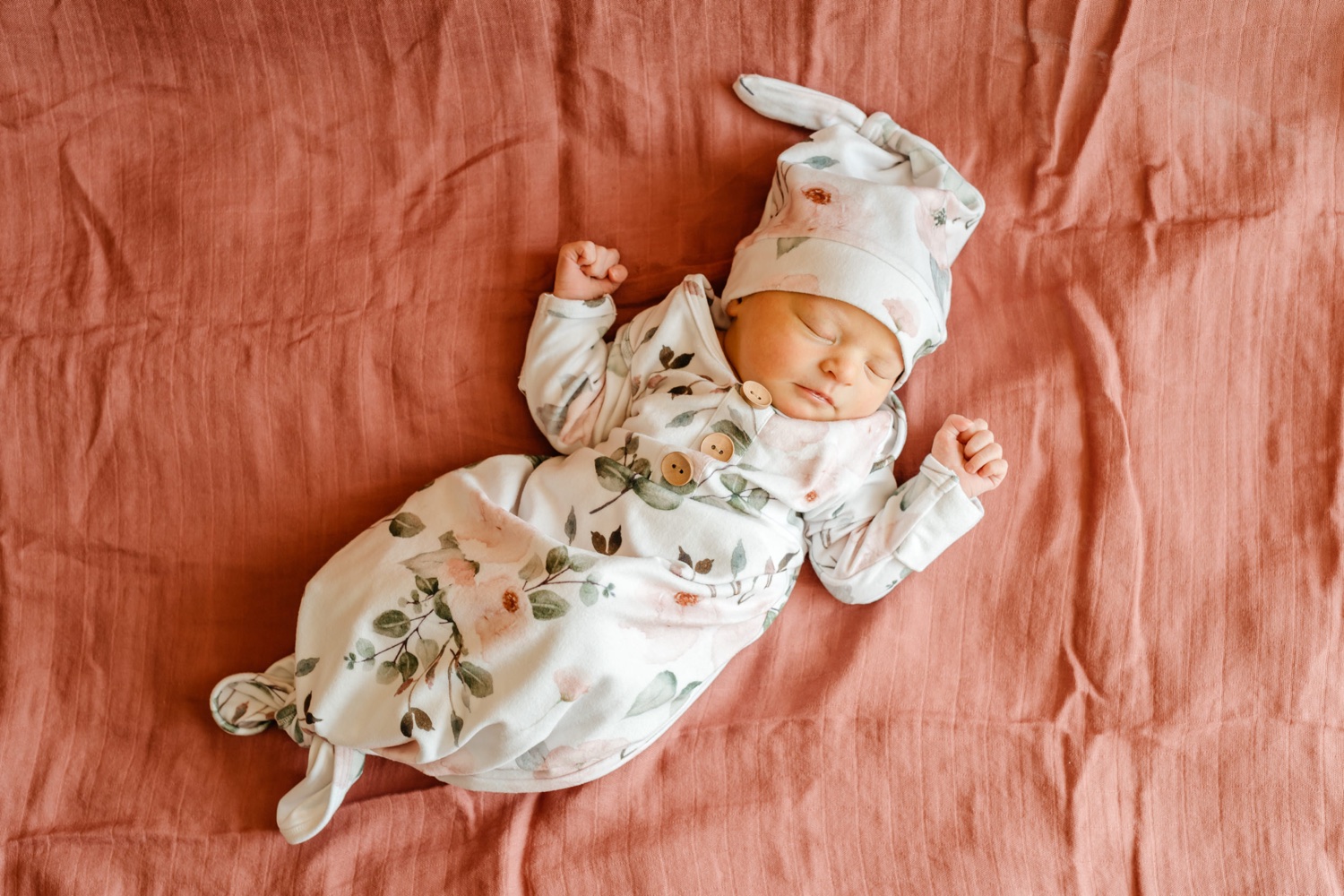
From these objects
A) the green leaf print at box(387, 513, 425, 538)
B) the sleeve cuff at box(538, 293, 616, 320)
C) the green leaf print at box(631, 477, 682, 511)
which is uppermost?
the sleeve cuff at box(538, 293, 616, 320)

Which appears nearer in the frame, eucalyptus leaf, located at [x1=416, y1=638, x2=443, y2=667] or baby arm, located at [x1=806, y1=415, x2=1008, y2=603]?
eucalyptus leaf, located at [x1=416, y1=638, x2=443, y2=667]

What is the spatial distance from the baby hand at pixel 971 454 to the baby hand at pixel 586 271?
1.66 feet

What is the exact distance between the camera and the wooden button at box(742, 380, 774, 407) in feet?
4.15

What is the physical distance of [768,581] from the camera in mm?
1285

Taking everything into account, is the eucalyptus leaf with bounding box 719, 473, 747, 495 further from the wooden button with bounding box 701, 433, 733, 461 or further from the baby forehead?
the baby forehead

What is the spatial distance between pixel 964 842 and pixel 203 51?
1515mm

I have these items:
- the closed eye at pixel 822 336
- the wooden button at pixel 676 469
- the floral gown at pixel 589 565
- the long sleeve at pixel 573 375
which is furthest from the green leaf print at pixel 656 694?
the closed eye at pixel 822 336

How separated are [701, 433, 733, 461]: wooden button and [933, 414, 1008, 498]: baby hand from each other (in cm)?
29

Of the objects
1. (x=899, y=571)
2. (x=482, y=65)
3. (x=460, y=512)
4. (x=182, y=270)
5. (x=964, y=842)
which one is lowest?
(x=964, y=842)

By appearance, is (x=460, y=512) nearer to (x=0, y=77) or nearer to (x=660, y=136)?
(x=660, y=136)

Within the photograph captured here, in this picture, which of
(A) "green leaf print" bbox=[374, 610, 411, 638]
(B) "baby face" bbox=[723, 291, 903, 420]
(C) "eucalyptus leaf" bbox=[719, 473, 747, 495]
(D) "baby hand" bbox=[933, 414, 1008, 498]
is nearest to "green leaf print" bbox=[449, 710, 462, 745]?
(A) "green leaf print" bbox=[374, 610, 411, 638]

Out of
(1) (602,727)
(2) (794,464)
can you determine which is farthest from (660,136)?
(1) (602,727)

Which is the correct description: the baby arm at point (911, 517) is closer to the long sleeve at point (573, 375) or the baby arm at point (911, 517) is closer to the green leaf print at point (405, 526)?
the long sleeve at point (573, 375)

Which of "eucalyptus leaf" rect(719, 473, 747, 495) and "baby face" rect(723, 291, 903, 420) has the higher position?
"baby face" rect(723, 291, 903, 420)
